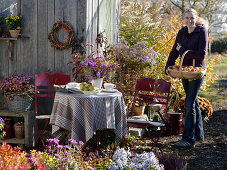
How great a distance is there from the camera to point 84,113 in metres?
5.18

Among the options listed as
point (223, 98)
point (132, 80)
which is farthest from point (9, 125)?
point (223, 98)

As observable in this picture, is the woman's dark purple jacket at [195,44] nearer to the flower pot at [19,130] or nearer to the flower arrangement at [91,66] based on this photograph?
the flower arrangement at [91,66]

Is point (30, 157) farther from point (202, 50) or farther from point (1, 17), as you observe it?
point (1, 17)

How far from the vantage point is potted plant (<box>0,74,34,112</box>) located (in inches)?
237

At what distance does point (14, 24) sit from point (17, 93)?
1243 mm

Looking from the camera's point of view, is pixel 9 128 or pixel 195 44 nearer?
pixel 195 44

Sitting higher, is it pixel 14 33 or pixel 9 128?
pixel 14 33

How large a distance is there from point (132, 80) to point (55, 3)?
2253 millimetres

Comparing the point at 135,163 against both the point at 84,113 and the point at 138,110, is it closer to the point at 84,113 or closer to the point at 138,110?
the point at 84,113

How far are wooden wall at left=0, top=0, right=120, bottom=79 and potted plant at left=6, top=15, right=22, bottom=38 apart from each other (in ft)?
0.56

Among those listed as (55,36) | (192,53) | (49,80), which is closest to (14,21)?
(55,36)

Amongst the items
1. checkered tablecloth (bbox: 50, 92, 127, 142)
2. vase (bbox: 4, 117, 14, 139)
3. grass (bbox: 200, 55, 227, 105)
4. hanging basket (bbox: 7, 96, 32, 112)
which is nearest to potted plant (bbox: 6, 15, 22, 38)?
hanging basket (bbox: 7, 96, 32, 112)

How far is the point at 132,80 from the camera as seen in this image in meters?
8.02

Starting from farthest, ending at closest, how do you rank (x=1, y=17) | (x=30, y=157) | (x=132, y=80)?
(x=132, y=80) < (x=1, y=17) < (x=30, y=157)
